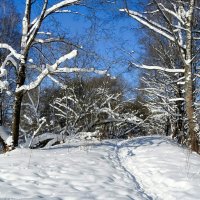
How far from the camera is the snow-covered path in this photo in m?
6.27

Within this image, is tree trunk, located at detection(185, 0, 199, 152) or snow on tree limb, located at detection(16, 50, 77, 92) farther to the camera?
tree trunk, located at detection(185, 0, 199, 152)

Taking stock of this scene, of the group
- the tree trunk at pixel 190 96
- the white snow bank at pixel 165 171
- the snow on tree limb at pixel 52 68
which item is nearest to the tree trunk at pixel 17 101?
the snow on tree limb at pixel 52 68

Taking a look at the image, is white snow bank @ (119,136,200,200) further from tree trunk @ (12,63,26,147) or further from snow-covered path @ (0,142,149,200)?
tree trunk @ (12,63,26,147)

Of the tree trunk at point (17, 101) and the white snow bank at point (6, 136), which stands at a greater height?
the tree trunk at point (17, 101)

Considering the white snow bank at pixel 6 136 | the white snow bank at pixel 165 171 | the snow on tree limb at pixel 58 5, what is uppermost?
the snow on tree limb at pixel 58 5

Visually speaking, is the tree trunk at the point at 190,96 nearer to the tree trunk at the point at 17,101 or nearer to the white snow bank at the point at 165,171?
the white snow bank at the point at 165,171

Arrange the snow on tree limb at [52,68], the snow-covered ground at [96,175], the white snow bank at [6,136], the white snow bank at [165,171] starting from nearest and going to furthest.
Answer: the snow-covered ground at [96,175] < the white snow bank at [165,171] < the snow on tree limb at [52,68] < the white snow bank at [6,136]

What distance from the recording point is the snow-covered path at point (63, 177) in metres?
6.27

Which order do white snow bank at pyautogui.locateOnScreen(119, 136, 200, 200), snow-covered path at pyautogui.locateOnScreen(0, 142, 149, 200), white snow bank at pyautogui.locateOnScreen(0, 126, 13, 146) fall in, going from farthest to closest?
white snow bank at pyautogui.locateOnScreen(0, 126, 13, 146), white snow bank at pyautogui.locateOnScreen(119, 136, 200, 200), snow-covered path at pyautogui.locateOnScreen(0, 142, 149, 200)

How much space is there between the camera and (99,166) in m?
9.11

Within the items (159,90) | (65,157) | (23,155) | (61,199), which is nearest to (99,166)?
(65,157)

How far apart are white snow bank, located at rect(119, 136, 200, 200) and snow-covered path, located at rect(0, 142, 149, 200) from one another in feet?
1.11

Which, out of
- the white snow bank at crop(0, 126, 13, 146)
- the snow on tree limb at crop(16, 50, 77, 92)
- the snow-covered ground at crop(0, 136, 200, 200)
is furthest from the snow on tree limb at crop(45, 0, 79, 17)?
the snow-covered ground at crop(0, 136, 200, 200)

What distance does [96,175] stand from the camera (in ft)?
26.1
